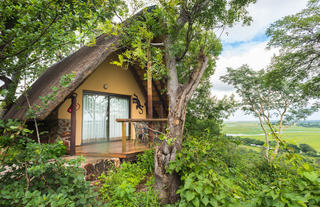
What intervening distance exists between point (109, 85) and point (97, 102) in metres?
0.88

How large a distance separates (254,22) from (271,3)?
4.05ft

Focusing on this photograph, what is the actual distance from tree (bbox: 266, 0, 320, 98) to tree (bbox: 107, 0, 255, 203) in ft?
8.08

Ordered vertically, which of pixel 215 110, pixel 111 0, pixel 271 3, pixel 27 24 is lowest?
pixel 215 110

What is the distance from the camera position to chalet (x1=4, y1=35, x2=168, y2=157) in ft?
14.8

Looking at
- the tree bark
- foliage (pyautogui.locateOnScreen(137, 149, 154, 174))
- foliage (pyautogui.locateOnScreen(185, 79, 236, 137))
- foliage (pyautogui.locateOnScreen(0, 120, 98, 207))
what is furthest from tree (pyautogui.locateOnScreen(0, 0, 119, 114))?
foliage (pyautogui.locateOnScreen(185, 79, 236, 137))

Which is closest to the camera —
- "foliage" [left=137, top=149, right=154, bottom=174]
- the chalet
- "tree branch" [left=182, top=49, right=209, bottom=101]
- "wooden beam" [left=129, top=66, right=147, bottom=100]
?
"tree branch" [left=182, top=49, right=209, bottom=101]

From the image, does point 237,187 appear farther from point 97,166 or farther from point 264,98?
point 264,98

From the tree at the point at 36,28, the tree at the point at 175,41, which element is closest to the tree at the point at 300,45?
the tree at the point at 175,41

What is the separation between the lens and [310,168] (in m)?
1.28

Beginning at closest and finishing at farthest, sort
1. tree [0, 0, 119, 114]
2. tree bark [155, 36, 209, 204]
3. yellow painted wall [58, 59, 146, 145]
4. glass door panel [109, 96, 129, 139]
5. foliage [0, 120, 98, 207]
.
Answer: foliage [0, 120, 98, 207] → tree bark [155, 36, 209, 204] → tree [0, 0, 119, 114] → yellow painted wall [58, 59, 146, 145] → glass door panel [109, 96, 129, 139]

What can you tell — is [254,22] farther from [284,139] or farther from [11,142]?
[11,142]

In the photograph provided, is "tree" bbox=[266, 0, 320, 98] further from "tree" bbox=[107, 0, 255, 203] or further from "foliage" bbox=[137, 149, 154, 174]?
"foliage" bbox=[137, 149, 154, 174]

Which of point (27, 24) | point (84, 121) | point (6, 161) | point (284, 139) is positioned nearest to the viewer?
point (284, 139)

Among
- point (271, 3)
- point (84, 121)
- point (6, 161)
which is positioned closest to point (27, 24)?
point (6, 161)
